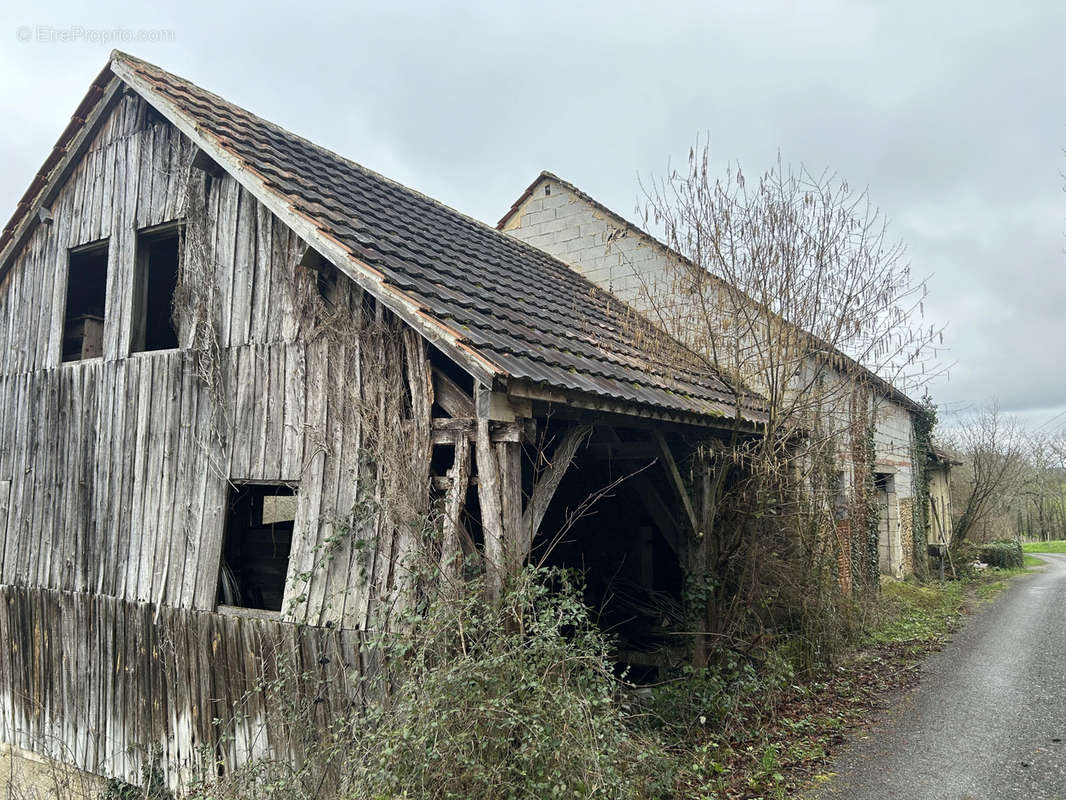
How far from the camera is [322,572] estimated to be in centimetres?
534

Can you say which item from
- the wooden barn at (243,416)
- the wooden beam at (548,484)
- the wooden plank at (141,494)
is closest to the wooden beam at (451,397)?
the wooden barn at (243,416)

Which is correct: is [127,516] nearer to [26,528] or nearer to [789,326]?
[26,528]

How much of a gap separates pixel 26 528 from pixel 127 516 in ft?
5.91

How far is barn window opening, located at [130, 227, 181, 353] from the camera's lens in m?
7.10

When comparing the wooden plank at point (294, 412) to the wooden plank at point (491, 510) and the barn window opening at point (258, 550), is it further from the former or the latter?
the wooden plank at point (491, 510)

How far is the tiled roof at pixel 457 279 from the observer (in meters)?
5.20

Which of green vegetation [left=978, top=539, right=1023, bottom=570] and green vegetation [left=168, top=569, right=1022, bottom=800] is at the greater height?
green vegetation [left=168, top=569, right=1022, bottom=800]

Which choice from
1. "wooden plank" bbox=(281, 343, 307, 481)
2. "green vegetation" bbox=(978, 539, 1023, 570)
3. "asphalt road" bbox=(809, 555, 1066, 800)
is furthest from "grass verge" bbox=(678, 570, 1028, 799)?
"green vegetation" bbox=(978, 539, 1023, 570)

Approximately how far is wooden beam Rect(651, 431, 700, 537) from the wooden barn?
5 cm

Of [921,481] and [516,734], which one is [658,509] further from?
[921,481]

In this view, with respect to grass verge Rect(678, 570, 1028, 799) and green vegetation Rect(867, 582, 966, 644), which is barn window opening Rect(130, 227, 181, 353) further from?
green vegetation Rect(867, 582, 966, 644)

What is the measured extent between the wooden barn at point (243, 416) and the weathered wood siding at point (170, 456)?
0.02 m

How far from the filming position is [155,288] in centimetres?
845

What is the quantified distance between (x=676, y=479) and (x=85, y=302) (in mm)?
6882
